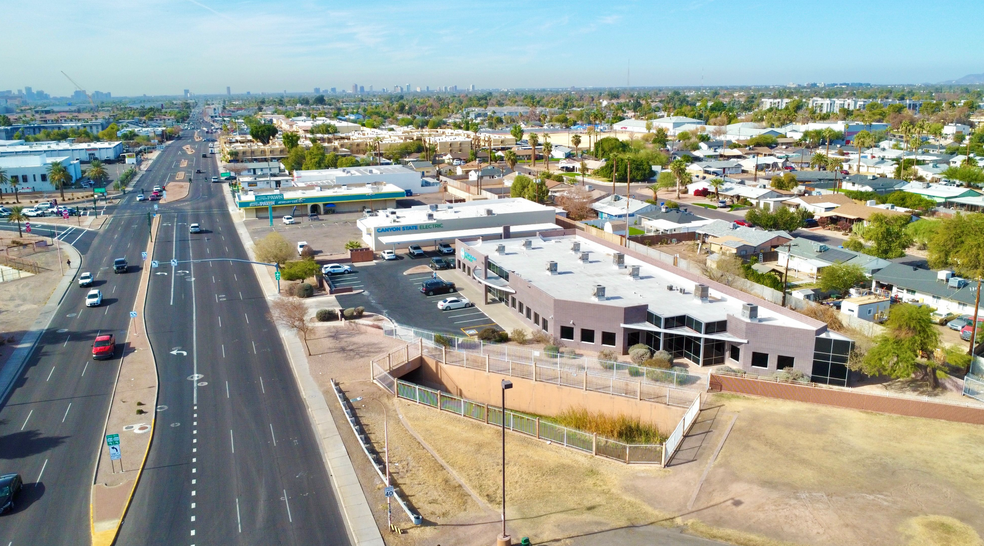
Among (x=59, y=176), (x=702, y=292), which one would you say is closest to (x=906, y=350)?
(x=702, y=292)

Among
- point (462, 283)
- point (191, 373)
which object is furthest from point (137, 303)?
point (462, 283)

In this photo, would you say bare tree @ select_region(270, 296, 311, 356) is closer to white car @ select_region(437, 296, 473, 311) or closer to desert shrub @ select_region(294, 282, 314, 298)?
desert shrub @ select_region(294, 282, 314, 298)

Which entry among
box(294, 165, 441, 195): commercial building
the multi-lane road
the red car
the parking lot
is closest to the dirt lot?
the multi-lane road

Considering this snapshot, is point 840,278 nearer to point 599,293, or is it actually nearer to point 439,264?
point 599,293

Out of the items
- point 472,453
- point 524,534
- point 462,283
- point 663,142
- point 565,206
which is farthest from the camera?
point 663,142

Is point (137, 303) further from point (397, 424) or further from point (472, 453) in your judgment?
point (472, 453)

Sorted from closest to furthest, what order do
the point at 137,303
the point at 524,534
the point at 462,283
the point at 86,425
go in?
the point at 524,534, the point at 86,425, the point at 137,303, the point at 462,283
